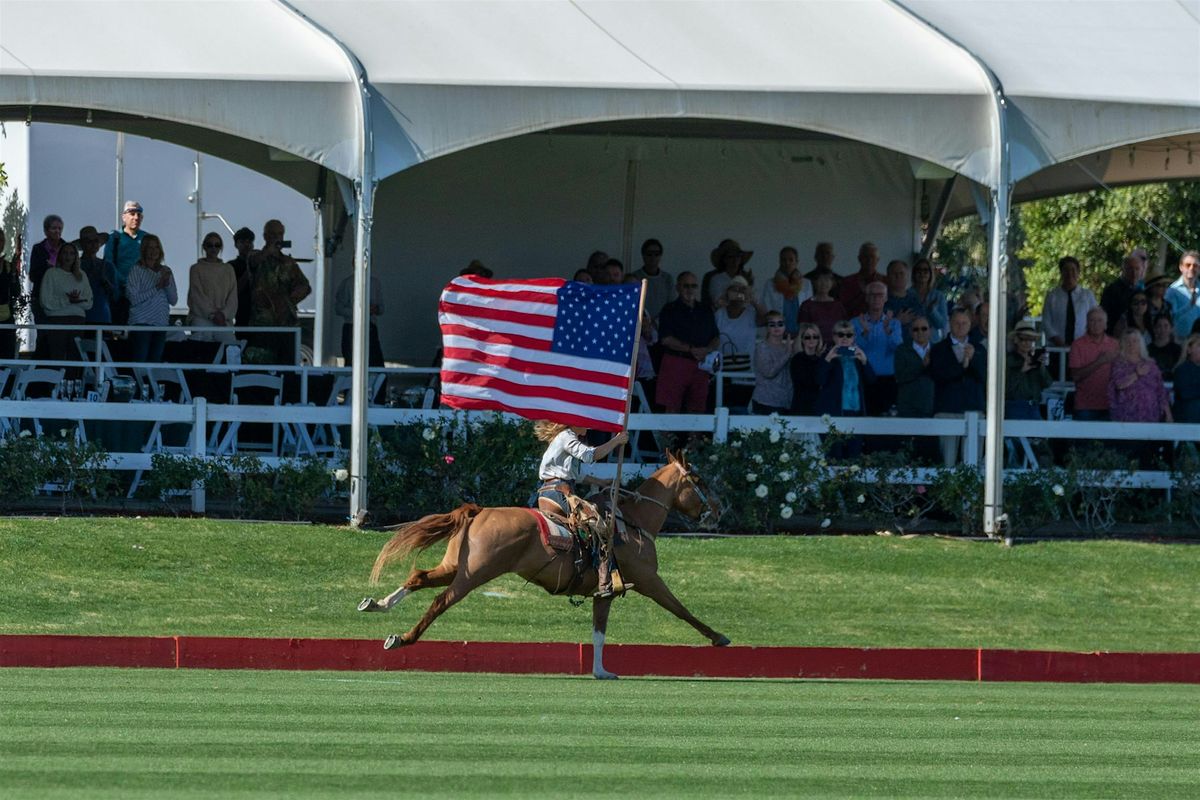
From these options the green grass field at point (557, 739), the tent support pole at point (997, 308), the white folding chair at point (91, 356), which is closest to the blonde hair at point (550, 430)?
the green grass field at point (557, 739)

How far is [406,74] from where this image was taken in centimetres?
1544

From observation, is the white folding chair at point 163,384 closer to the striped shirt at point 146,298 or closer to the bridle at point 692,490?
the striped shirt at point 146,298

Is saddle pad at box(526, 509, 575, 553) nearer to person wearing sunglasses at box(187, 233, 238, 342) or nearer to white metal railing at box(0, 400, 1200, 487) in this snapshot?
white metal railing at box(0, 400, 1200, 487)

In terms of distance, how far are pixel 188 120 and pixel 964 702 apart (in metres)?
7.73

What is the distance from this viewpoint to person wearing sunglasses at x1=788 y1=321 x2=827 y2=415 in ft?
54.6

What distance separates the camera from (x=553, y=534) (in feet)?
38.0

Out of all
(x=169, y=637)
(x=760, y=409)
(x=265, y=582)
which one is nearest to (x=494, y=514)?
(x=169, y=637)

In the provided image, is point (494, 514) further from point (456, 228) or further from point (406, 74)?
point (456, 228)

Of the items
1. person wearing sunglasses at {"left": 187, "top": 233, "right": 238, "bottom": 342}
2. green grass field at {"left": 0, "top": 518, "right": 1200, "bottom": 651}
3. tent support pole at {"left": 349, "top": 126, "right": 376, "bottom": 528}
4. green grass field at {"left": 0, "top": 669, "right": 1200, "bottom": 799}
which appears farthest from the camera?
person wearing sunglasses at {"left": 187, "top": 233, "right": 238, "bottom": 342}

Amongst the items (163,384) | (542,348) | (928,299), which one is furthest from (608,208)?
(542,348)

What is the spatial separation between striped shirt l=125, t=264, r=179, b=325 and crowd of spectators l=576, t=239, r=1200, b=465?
3787 millimetres

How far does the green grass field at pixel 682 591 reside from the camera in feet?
44.3

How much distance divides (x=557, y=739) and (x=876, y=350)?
359 inches

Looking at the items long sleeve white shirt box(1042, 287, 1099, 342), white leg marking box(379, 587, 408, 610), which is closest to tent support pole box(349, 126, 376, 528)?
white leg marking box(379, 587, 408, 610)
